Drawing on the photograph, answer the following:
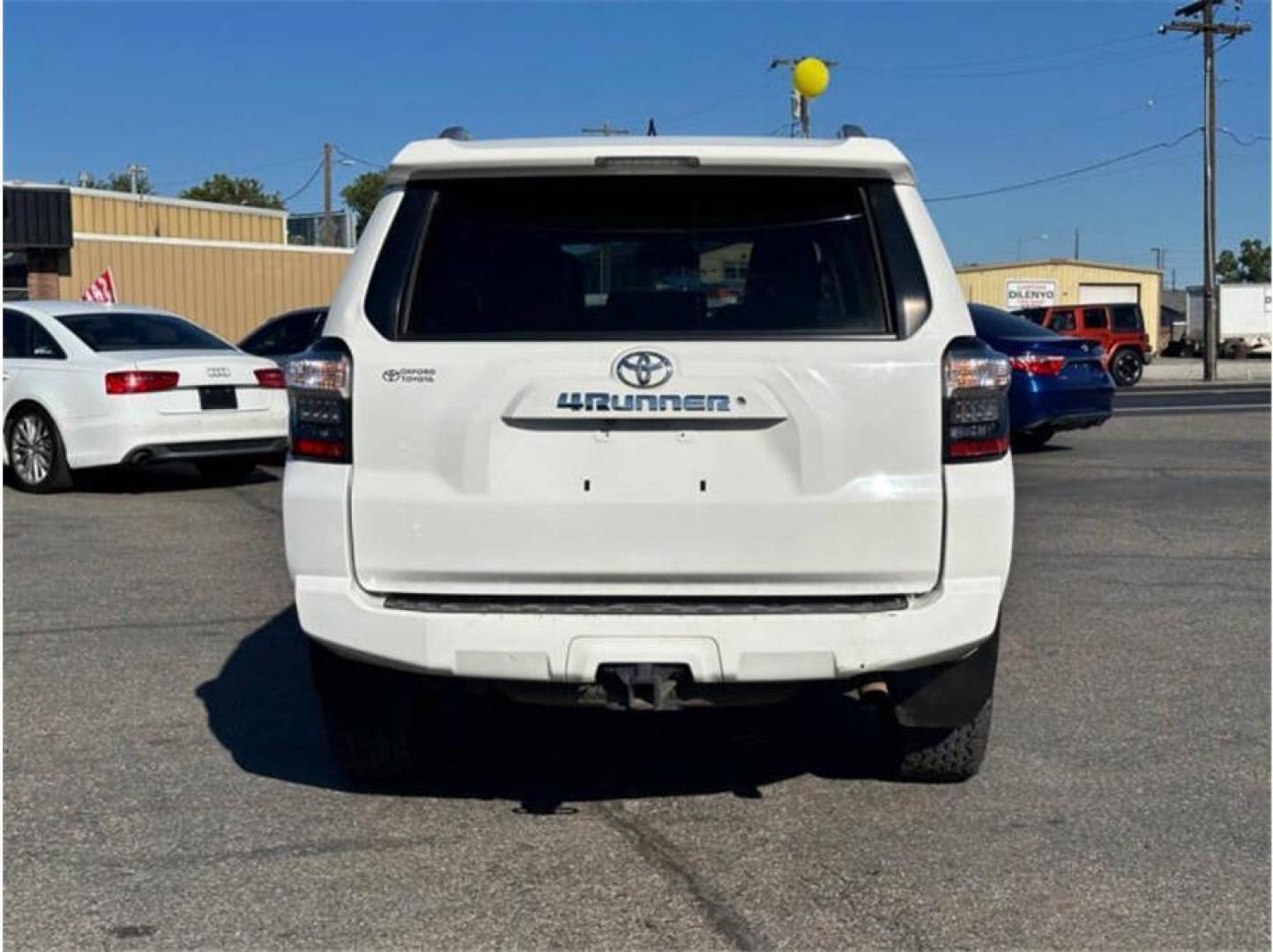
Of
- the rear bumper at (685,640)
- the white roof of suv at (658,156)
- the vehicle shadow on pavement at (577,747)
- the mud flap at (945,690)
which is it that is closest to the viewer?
the rear bumper at (685,640)

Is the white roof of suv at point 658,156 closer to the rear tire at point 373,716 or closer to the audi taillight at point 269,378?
the rear tire at point 373,716

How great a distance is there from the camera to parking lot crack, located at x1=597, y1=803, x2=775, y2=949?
390cm

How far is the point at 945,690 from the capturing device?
181 inches

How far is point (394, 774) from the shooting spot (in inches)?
194

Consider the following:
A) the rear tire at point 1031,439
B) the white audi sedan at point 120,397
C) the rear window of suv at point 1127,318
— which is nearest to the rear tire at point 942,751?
the white audi sedan at point 120,397

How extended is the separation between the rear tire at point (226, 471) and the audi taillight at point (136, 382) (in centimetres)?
127

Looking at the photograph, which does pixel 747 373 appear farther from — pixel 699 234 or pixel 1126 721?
pixel 1126 721

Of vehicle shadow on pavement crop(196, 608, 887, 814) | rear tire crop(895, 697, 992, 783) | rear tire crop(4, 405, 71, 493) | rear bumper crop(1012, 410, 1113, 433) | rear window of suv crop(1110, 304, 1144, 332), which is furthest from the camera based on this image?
rear window of suv crop(1110, 304, 1144, 332)

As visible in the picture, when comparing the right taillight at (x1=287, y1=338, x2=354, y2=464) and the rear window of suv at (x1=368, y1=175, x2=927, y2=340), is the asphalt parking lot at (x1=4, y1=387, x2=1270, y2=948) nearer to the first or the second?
the right taillight at (x1=287, y1=338, x2=354, y2=464)

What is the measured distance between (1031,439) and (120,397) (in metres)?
9.08

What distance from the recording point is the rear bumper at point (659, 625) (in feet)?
13.7

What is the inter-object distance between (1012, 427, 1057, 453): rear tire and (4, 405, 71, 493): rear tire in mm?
8858

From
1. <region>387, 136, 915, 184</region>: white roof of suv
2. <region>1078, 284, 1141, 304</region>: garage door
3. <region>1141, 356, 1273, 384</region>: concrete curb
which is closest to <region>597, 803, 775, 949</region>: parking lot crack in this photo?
<region>387, 136, 915, 184</region>: white roof of suv

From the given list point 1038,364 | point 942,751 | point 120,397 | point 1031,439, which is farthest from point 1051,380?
point 942,751
